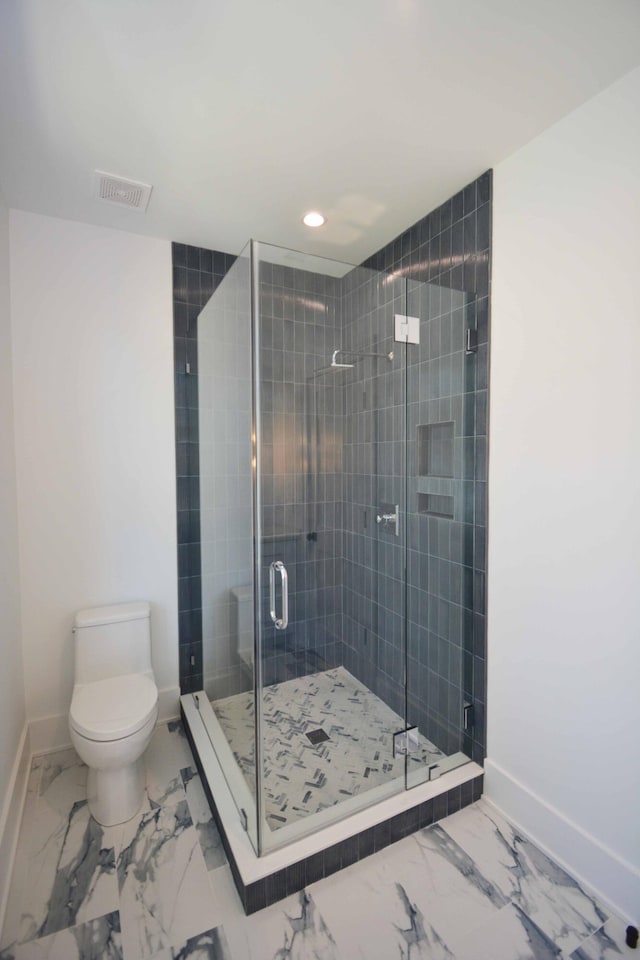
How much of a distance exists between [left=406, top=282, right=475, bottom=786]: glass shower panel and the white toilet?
3.92 feet

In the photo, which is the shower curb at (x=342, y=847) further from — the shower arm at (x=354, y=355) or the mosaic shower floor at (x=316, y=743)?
the shower arm at (x=354, y=355)

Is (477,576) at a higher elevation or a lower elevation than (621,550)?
lower

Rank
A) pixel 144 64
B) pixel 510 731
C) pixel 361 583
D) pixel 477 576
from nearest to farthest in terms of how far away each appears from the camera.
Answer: pixel 144 64, pixel 510 731, pixel 477 576, pixel 361 583

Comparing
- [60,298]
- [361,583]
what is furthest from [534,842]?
[60,298]

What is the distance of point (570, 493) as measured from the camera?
1532 millimetres

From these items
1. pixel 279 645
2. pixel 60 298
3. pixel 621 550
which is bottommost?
pixel 279 645

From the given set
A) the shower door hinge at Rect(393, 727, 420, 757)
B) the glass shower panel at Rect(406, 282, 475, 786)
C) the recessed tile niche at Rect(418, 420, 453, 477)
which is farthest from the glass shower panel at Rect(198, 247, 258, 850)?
the recessed tile niche at Rect(418, 420, 453, 477)

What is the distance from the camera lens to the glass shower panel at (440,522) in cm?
193

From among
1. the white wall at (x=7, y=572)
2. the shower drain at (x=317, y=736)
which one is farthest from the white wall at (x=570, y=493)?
the white wall at (x=7, y=572)

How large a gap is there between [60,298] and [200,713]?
2.29 meters

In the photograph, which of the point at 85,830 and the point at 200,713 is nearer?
the point at 85,830

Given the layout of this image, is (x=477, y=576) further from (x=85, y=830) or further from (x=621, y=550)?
(x=85, y=830)

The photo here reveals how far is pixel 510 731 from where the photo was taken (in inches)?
69.6

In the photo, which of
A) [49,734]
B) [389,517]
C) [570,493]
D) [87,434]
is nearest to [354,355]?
[389,517]
